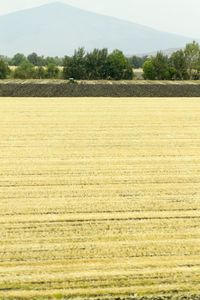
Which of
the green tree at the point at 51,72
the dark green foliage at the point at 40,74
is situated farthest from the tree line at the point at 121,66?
the green tree at the point at 51,72

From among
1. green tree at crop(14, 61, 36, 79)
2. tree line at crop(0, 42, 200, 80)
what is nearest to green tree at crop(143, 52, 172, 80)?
tree line at crop(0, 42, 200, 80)

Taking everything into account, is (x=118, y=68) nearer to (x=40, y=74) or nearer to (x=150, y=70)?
(x=150, y=70)

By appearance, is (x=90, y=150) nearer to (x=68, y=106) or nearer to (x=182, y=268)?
(x=182, y=268)

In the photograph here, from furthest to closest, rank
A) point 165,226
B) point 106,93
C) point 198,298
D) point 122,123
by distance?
point 106,93, point 122,123, point 165,226, point 198,298

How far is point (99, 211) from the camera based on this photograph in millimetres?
10617

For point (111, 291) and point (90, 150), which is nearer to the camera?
point (111, 291)

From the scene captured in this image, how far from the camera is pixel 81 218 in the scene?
10188mm

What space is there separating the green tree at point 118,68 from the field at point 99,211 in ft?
155

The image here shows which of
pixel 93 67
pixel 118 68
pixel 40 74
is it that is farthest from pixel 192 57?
pixel 40 74

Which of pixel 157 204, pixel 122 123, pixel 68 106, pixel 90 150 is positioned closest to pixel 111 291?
pixel 157 204

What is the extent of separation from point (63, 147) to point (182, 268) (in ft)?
32.4

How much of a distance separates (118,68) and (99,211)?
5888 cm

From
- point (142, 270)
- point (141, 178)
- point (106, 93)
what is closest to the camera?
point (142, 270)

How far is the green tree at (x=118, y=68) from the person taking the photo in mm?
67562
